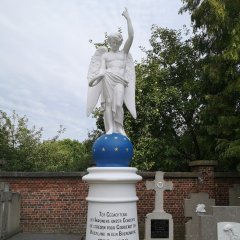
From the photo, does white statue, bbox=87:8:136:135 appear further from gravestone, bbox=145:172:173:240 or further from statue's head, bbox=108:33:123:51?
gravestone, bbox=145:172:173:240

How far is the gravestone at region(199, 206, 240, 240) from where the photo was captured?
7.25 metres

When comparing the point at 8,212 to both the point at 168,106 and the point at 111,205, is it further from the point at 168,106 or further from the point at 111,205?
the point at 168,106

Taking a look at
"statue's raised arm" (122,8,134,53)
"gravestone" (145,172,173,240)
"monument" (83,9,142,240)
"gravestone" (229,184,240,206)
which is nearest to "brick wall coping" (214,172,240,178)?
"gravestone" (229,184,240,206)

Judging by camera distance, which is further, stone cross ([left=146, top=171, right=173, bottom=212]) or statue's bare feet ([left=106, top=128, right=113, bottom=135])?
stone cross ([left=146, top=171, right=173, bottom=212])

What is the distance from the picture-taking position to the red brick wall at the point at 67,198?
1209 cm

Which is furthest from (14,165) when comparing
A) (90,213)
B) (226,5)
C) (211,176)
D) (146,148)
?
(90,213)

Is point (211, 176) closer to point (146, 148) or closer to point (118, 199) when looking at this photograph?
point (146, 148)

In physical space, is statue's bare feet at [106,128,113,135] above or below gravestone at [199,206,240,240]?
above

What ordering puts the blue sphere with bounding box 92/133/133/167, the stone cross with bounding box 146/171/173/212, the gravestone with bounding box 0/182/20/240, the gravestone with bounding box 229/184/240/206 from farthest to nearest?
the gravestone with bounding box 229/184/240/206
the stone cross with bounding box 146/171/173/212
the gravestone with bounding box 0/182/20/240
the blue sphere with bounding box 92/133/133/167

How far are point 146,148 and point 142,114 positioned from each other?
4.38ft

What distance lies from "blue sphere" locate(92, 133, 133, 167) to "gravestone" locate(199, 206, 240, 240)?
7.86ft

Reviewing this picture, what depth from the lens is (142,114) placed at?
1522 cm

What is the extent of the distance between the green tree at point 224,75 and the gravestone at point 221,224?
3.41 m

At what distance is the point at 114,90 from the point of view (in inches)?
261
